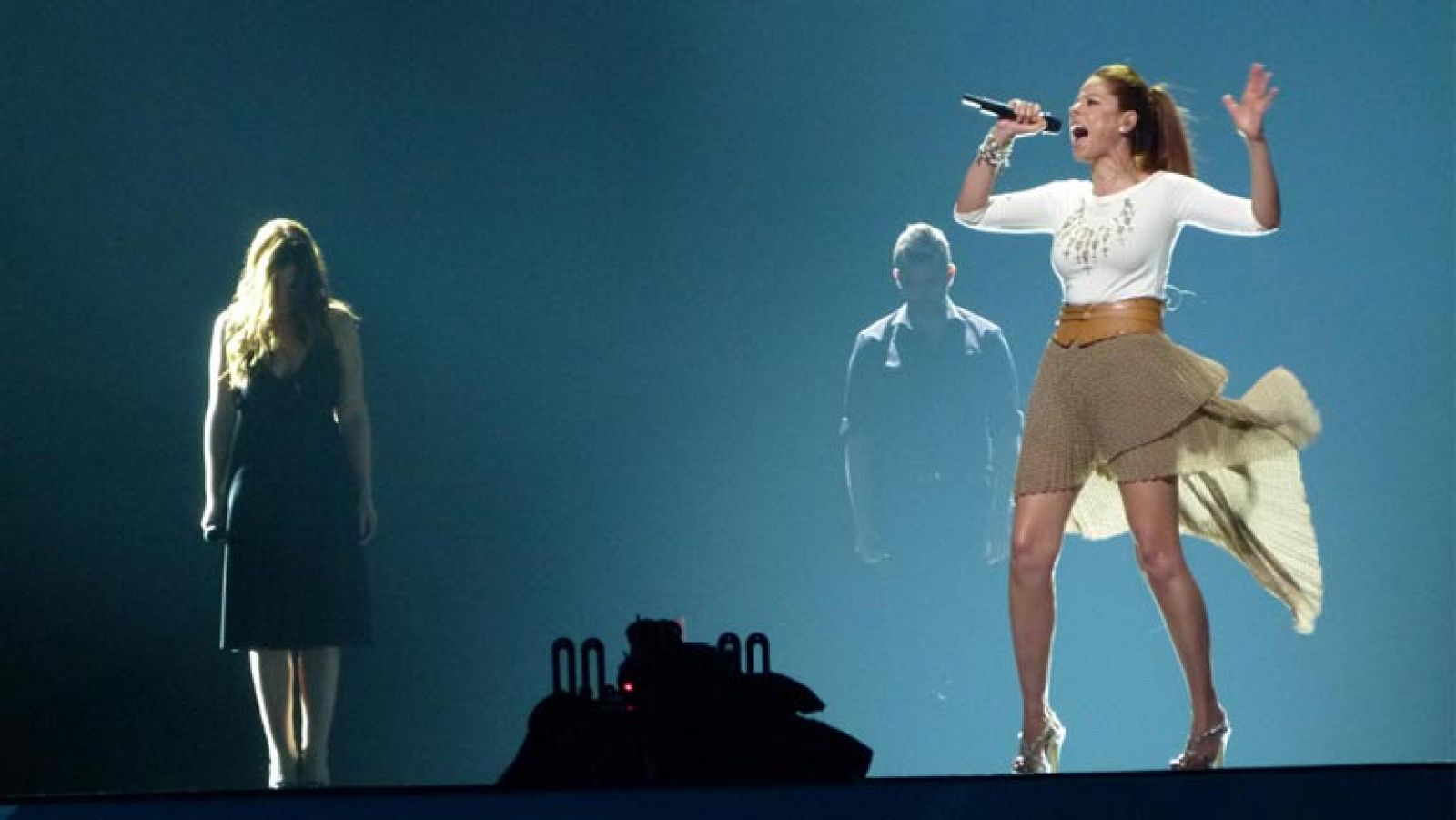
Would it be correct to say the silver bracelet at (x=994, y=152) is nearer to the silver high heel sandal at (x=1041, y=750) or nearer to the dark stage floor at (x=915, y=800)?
the silver high heel sandal at (x=1041, y=750)

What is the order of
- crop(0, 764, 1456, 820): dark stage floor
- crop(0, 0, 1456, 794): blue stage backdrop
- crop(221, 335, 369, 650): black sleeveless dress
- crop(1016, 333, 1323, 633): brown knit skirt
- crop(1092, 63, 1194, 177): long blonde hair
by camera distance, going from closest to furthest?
1. crop(0, 764, 1456, 820): dark stage floor
2. crop(1016, 333, 1323, 633): brown knit skirt
3. crop(1092, 63, 1194, 177): long blonde hair
4. crop(221, 335, 369, 650): black sleeveless dress
5. crop(0, 0, 1456, 794): blue stage backdrop

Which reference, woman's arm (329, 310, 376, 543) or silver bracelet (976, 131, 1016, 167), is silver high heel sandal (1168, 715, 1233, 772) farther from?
woman's arm (329, 310, 376, 543)

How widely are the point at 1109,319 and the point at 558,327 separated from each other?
5.35 ft

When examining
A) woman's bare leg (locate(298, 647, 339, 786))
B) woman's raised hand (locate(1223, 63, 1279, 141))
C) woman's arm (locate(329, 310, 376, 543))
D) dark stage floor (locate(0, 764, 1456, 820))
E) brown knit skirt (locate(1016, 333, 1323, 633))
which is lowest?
dark stage floor (locate(0, 764, 1456, 820))

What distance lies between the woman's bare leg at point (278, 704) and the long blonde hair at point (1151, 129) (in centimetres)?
251

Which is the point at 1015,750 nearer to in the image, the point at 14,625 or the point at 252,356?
the point at 252,356

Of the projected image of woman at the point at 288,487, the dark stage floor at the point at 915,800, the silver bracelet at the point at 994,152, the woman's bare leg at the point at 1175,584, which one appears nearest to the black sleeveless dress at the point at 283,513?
the projected image of woman at the point at 288,487

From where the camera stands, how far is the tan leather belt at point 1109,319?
4227 millimetres

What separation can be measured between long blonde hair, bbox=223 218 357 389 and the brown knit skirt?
1.92m

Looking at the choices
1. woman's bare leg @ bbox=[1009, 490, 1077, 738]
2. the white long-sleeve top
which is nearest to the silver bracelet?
the white long-sleeve top

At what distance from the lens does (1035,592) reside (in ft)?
13.9

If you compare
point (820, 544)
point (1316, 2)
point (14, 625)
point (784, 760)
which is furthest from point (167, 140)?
point (1316, 2)

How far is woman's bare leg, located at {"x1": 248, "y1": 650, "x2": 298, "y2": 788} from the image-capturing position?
16.0ft

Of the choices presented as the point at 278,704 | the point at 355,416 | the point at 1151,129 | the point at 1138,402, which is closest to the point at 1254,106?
the point at 1151,129
